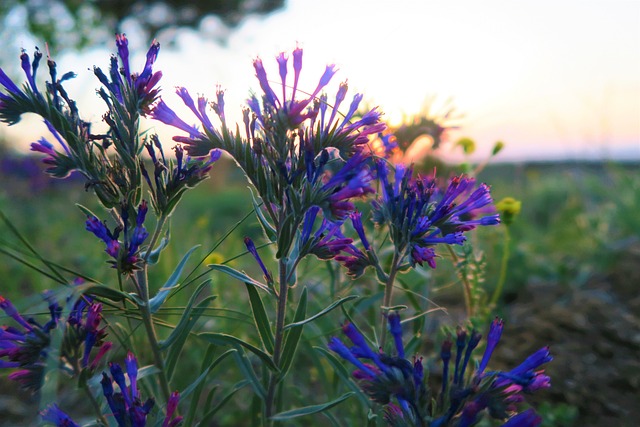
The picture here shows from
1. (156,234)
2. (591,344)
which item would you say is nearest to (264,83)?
(156,234)

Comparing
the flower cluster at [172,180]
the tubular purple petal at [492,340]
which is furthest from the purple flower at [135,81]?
the tubular purple petal at [492,340]

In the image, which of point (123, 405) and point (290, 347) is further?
point (290, 347)

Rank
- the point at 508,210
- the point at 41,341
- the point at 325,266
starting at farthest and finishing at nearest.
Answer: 1. the point at 325,266
2. the point at 508,210
3. the point at 41,341

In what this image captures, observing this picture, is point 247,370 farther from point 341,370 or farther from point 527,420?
point 527,420

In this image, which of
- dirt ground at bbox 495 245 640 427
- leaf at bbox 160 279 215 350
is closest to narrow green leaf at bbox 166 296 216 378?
leaf at bbox 160 279 215 350

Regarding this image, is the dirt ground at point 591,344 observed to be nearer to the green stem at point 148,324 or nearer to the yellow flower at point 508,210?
the yellow flower at point 508,210

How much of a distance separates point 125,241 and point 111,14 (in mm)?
20159

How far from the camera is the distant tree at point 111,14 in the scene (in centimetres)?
1428

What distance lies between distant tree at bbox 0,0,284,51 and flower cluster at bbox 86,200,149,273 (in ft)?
41.7

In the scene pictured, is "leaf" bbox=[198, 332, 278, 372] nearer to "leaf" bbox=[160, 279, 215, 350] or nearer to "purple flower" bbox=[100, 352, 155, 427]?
"leaf" bbox=[160, 279, 215, 350]

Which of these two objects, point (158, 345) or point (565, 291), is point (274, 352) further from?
point (565, 291)

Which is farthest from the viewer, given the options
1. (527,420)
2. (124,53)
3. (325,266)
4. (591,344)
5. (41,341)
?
(591,344)

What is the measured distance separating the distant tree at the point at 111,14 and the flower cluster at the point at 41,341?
12.7 m

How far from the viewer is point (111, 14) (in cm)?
1873
